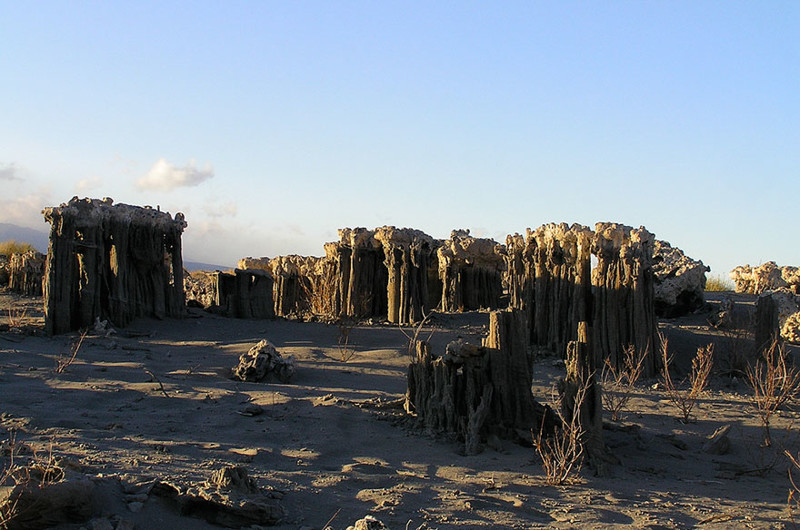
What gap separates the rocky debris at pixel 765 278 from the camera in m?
25.4

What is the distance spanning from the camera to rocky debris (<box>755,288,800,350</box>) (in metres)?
14.4

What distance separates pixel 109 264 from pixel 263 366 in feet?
27.7

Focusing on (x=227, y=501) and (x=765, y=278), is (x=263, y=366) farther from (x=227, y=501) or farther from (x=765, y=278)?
(x=765, y=278)

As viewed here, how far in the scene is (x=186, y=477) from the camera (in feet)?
20.4

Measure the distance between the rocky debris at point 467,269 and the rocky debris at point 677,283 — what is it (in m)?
5.19

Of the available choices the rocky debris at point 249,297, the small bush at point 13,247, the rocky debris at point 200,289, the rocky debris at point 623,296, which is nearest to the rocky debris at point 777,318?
the rocky debris at point 623,296

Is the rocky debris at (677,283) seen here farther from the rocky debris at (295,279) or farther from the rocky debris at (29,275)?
the rocky debris at (29,275)

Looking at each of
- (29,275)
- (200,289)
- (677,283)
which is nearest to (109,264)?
(29,275)

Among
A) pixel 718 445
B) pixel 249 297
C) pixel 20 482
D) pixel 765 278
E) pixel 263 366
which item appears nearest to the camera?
pixel 20 482

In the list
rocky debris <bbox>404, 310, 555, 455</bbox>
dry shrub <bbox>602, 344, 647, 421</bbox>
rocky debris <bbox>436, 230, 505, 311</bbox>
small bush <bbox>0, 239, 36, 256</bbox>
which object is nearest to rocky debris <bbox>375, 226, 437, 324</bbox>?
rocky debris <bbox>436, 230, 505, 311</bbox>

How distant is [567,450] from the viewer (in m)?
7.52

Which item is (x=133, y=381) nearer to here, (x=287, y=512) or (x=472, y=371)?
(x=472, y=371)

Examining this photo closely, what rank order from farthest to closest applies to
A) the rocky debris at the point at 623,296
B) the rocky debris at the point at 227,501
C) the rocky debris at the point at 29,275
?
1. the rocky debris at the point at 29,275
2. the rocky debris at the point at 623,296
3. the rocky debris at the point at 227,501

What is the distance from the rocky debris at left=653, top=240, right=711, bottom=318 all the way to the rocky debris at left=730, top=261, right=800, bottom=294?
3564mm
